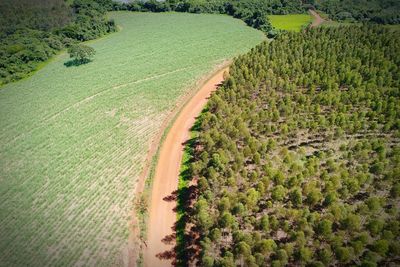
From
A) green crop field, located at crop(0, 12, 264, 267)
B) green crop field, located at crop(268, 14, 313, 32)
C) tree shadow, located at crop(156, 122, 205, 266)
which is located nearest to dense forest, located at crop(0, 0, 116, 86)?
green crop field, located at crop(0, 12, 264, 267)

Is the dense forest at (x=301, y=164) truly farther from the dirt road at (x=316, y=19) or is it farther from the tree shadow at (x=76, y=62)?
the tree shadow at (x=76, y=62)

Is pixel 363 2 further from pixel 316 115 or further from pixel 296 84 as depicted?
pixel 316 115

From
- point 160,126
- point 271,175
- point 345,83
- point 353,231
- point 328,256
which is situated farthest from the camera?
point 345,83

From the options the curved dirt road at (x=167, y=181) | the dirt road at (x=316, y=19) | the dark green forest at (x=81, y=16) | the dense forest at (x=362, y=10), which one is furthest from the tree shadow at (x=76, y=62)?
the dense forest at (x=362, y=10)

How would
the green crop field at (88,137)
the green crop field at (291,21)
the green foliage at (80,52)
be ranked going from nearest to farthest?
the green crop field at (88,137)
the green foliage at (80,52)
the green crop field at (291,21)

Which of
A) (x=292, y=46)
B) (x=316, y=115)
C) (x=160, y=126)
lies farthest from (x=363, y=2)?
(x=160, y=126)

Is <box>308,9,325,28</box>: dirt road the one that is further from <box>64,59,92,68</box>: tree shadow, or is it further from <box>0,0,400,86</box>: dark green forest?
<box>64,59,92,68</box>: tree shadow

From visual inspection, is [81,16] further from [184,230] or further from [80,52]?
[184,230]
